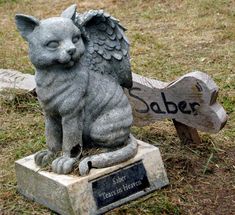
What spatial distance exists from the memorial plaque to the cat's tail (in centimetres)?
7

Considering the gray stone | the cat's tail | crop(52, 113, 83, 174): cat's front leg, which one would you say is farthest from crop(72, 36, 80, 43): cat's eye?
the gray stone

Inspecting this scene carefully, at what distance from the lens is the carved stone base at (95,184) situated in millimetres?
3699

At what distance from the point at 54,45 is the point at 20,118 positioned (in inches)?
86.7

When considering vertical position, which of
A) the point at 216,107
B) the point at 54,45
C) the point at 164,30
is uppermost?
the point at 54,45

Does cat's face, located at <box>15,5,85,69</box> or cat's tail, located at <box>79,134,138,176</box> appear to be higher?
cat's face, located at <box>15,5,85,69</box>

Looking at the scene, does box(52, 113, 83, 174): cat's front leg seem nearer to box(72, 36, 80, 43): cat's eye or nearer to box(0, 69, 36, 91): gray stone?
box(72, 36, 80, 43): cat's eye

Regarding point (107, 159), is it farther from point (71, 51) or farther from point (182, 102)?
point (182, 102)

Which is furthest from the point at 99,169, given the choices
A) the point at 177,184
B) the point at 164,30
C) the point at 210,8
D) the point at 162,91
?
the point at 210,8

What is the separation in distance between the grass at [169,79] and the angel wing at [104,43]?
32.1 inches

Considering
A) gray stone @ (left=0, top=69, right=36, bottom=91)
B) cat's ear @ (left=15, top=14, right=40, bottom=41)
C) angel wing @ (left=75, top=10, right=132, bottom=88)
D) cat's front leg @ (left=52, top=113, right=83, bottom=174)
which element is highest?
cat's ear @ (left=15, top=14, right=40, bottom=41)

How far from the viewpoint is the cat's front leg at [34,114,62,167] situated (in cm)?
390

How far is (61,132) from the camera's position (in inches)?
155

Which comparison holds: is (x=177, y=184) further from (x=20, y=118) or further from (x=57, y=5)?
(x=57, y=5)

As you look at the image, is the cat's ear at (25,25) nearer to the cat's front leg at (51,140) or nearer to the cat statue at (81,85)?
the cat statue at (81,85)
